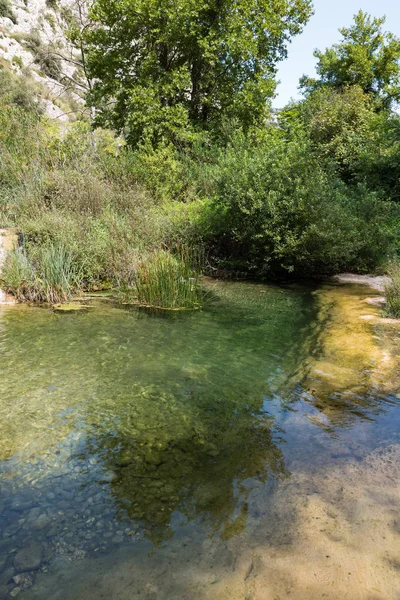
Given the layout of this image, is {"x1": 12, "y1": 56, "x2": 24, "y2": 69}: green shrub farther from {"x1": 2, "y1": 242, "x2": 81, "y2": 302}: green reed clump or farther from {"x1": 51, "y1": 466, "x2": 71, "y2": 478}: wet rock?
{"x1": 51, "y1": 466, "x2": 71, "y2": 478}: wet rock

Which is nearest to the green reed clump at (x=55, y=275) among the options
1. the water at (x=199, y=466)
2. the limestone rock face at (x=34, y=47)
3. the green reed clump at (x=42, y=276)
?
the green reed clump at (x=42, y=276)

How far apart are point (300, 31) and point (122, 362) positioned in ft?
55.7

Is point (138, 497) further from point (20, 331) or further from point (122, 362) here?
point (20, 331)

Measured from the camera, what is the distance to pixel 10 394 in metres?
3.82

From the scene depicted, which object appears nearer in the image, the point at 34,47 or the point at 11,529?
the point at 11,529

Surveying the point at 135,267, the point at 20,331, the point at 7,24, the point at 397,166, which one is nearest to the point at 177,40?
the point at 397,166

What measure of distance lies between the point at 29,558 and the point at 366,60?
28.7 meters

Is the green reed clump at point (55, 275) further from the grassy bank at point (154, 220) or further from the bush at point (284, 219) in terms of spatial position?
the bush at point (284, 219)

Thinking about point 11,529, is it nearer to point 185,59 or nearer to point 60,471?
point 60,471

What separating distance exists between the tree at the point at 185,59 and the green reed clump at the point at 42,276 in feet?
27.5

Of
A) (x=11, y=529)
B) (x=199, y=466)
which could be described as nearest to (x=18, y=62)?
(x=199, y=466)

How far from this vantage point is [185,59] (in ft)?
52.8

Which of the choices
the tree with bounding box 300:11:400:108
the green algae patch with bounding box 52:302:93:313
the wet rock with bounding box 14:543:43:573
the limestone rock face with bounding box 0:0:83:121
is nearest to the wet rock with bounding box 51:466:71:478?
the wet rock with bounding box 14:543:43:573

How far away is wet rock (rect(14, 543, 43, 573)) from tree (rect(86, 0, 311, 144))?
14.1 meters
